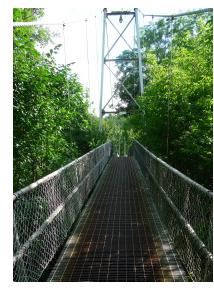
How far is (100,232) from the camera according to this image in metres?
3.78

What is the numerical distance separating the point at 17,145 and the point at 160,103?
12.7ft

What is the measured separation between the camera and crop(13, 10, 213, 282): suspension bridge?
2.26m

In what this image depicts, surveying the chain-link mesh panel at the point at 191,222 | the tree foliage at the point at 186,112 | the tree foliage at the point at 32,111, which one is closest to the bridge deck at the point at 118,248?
the chain-link mesh panel at the point at 191,222

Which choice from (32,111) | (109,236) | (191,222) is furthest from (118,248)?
(32,111)

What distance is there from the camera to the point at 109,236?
3639mm

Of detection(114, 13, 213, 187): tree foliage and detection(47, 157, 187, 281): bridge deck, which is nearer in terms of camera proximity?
detection(47, 157, 187, 281): bridge deck

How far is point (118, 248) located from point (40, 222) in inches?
33.5

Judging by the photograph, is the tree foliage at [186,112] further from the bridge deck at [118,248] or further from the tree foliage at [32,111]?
the tree foliage at [32,111]

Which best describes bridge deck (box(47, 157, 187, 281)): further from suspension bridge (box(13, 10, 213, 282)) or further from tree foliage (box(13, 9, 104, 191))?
tree foliage (box(13, 9, 104, 191))

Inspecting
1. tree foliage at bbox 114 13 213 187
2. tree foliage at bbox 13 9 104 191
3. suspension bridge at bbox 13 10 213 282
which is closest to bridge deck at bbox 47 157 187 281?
suspension bridge at bbox 13 10 213 282

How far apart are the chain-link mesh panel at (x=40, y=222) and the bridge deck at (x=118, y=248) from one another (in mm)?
166

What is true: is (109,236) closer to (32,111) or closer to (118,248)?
(118,248)

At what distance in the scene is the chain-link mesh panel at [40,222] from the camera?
7.11 ft

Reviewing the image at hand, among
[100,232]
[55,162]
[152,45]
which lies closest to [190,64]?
[55,162]
